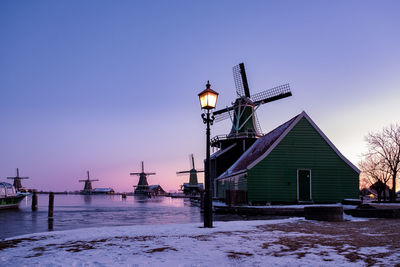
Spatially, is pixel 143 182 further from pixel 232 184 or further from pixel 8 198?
pixel 232 184

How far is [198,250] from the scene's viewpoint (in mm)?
6855

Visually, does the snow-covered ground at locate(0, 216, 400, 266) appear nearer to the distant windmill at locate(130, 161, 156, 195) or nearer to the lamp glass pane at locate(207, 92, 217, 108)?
the lamp glass pane at locate(207, 92, 217, 108)

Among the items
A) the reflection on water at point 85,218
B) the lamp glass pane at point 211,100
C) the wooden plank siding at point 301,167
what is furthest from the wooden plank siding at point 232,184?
the lamp glass pane at point 211,100

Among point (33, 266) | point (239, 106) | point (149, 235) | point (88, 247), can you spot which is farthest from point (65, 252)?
point (239, 106)

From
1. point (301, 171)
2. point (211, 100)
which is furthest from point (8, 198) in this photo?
point (211, 100)

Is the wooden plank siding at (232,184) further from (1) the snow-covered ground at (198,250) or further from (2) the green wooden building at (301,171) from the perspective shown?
(1) the snow-covered ground at (198,250)

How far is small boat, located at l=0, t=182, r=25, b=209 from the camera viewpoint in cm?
4100

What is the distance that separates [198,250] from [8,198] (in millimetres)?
42846

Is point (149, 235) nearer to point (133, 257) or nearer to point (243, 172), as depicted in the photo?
point (133, 257)

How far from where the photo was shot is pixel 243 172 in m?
24.0

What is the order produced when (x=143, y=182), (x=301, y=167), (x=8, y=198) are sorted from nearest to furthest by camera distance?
(x=301, y=167) < (x=8, y=198) < (x=143, y=182)

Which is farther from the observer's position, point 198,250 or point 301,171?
point 301,171

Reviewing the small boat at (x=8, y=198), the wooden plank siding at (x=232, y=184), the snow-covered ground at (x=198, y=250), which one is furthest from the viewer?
the small boat at (x=8, y=198)

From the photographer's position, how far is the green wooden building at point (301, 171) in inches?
899
